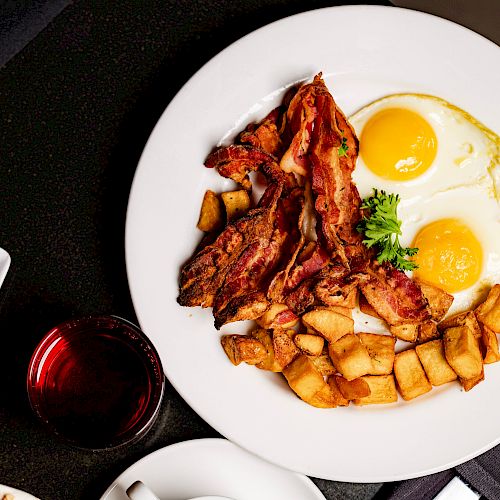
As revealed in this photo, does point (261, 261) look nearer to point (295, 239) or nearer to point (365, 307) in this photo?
point (295, 239)

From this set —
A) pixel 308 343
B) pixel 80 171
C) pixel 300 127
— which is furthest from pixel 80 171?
pixel 308 343

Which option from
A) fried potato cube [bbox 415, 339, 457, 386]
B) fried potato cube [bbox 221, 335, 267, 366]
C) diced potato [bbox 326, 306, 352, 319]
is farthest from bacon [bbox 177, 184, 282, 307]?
fried potato cube [bbox 415, 339, 457, 386]

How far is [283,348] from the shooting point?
5.47ft

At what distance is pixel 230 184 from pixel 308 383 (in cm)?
46

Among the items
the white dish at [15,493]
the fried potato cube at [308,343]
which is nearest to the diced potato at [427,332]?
the fried potato cube at [308,343]

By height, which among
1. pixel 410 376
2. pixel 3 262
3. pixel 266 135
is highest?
pixel 266 135

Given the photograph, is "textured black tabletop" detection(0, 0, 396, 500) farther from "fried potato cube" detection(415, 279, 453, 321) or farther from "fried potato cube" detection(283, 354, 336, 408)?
"fried potato cube" detection(415, 279, 453, 321)

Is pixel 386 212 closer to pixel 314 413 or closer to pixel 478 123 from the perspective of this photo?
pixel 478 123

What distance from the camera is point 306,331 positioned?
67.8 inches

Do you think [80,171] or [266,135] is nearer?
[266,135]

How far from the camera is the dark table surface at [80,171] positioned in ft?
5.72

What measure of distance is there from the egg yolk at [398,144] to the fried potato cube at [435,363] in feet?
1.23

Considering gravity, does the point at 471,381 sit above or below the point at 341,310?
below

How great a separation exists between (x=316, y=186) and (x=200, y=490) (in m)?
0.70
